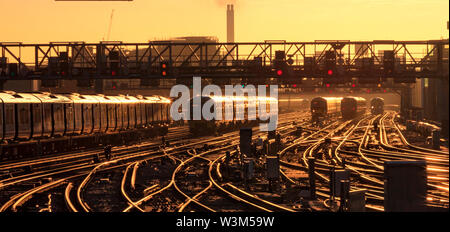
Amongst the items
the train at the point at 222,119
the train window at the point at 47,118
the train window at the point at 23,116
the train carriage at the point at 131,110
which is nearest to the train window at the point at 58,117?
the train window at the point at 47,118

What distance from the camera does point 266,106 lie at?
80.2 meters

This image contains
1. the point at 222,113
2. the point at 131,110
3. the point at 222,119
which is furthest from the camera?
the point at 222,119

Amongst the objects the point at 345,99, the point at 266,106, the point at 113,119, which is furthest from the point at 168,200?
the point at 345,99

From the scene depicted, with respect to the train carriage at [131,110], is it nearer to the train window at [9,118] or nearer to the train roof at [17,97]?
the train roof at [17,97]

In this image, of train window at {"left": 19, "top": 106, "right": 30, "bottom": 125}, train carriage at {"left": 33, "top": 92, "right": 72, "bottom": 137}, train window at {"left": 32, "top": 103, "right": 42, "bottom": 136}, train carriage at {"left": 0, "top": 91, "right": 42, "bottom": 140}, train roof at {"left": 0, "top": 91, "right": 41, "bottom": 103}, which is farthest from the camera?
train carriage at {"left": 33, "top": 92, "right": 72, "bottom": 137}

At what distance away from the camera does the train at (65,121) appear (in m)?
31.9

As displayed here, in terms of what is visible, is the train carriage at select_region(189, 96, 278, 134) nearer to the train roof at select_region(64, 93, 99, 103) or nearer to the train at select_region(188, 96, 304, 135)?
the train at select_region(188, 96, 304, 135)

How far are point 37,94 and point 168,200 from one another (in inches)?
728

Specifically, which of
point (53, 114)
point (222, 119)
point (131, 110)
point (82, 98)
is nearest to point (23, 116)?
point (53, 114)

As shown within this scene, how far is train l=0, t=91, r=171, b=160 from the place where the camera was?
31.9 meters

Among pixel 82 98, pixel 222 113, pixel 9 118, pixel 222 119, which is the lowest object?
pixel 222 119

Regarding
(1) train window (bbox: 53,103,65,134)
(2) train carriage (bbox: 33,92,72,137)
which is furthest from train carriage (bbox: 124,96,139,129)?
(1) train window (bbox: 53,103,65,134)

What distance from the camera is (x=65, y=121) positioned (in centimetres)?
3759

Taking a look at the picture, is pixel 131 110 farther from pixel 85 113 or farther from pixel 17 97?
pixel 17 97
